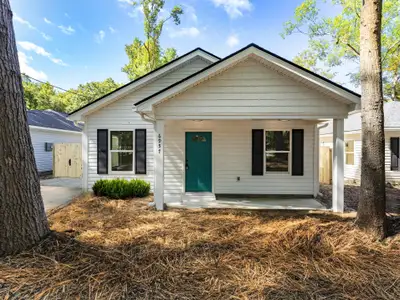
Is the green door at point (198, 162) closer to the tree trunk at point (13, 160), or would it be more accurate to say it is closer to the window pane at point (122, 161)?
the window pane at point (122, 161)

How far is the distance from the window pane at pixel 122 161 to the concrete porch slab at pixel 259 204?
3230 millimetres

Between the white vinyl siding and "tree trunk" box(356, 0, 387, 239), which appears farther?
the white vinyl siding

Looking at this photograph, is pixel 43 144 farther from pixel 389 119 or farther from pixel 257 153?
pixel 389 119

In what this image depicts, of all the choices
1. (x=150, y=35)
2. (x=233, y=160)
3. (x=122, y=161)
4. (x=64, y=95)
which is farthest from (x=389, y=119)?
(x=64, y=95)

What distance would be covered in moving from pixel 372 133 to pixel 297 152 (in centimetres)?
411

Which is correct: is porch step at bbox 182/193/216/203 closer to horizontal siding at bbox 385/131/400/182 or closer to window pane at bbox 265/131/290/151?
window pane at bbox 265/131/290/151

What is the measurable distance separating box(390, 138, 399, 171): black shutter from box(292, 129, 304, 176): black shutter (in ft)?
21.8

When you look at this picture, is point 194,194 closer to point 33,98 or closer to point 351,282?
point 351,282

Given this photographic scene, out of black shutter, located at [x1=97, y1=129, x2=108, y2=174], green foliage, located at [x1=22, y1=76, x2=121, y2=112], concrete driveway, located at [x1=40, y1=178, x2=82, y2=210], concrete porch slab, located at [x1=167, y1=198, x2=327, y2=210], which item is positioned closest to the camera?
concrete porch slab, located at [x1=167, y1=198, x2=327, y2=210]

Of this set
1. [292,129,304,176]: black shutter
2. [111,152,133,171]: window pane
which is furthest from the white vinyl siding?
[111,152,133,171]: window pane

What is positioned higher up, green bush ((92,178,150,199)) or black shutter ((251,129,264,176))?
black shutter ((251,129,264,176))

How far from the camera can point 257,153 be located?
8.22 meters

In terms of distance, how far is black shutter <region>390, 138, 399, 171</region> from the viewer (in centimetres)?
1117

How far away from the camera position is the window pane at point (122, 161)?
30.0ft
